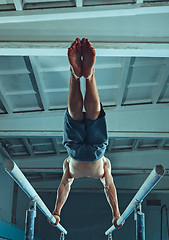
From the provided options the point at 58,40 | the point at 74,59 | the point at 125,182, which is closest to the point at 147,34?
the point at 58,40

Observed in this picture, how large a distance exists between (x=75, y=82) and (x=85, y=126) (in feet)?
2.18

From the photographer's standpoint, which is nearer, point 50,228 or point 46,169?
point 46,169

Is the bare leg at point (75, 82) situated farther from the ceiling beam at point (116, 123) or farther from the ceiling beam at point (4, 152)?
the ceiling beam at point (4, 152)

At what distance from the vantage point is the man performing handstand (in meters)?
3.49

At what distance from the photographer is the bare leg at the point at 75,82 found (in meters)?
3.47

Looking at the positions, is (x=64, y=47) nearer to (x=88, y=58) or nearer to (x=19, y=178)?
(x=88, y=58)

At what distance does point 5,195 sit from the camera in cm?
1255

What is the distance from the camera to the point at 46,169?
39.9ft

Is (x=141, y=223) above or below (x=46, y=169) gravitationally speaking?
below

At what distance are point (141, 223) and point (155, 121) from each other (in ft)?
16.5

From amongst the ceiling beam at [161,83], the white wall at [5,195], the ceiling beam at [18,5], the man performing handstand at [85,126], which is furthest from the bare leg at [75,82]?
the white wall at [5,195]

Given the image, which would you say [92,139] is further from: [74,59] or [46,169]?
[46,169]

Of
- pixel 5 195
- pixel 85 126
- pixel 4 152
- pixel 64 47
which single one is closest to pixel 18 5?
pixel 64 47

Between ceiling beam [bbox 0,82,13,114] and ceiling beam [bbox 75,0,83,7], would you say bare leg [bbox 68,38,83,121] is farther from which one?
ceiling beam [bbox 0,82,13,114]
